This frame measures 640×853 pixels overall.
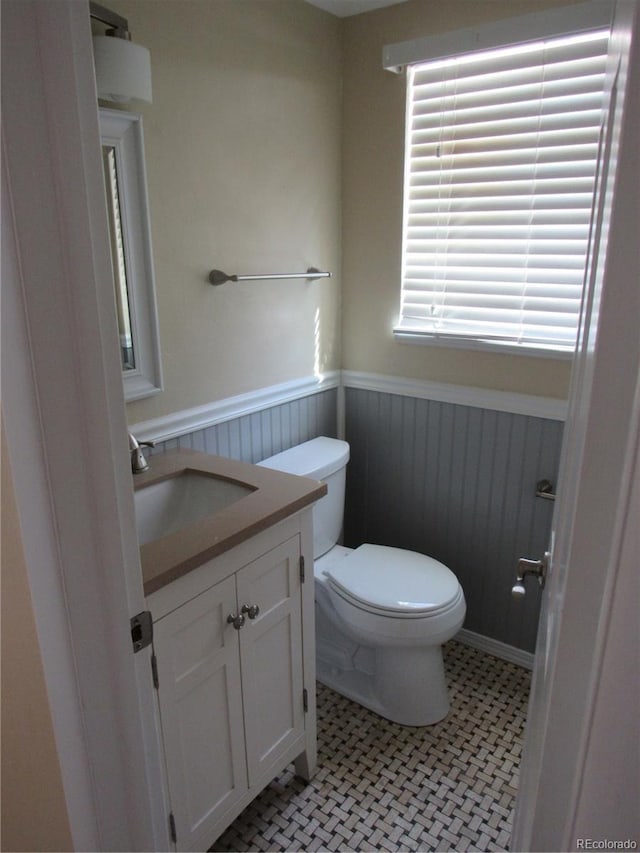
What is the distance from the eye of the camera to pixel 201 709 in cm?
130

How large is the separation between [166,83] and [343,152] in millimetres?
843

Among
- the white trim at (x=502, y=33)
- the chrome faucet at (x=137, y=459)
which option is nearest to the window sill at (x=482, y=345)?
the white trim at (x=502, y=33)

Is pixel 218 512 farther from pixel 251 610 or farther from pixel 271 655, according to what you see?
pixel 271 655

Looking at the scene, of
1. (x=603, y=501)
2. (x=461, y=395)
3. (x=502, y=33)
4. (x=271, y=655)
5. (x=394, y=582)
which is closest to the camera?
(x=603, y=501)

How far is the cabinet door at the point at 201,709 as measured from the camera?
1.21 metres

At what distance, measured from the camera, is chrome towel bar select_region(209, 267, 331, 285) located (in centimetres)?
180

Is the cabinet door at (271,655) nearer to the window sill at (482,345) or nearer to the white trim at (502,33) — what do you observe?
the window sill at (482,345)

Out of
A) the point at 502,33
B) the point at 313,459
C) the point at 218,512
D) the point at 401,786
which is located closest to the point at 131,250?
the point at 218,512

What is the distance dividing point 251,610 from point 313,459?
78 cm

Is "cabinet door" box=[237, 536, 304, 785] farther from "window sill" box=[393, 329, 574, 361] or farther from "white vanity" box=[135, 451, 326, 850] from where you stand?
"window sill" box=[393, 329, 574, 361]

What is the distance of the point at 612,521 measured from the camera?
0.52 meters

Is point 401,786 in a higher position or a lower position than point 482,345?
lower

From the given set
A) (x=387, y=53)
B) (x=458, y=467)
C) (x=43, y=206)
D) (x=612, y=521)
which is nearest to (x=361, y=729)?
(x=458, y=467)

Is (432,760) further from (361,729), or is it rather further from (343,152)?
(343,152)
